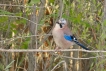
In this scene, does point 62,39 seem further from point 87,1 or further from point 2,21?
point 87,1

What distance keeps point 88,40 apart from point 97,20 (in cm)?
38

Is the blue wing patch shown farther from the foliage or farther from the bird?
the foliage

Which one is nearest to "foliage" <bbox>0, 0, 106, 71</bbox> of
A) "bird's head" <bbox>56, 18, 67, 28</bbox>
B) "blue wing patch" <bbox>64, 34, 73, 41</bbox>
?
"bird's head" <bbox>56, 18, 67, 28</bbox>

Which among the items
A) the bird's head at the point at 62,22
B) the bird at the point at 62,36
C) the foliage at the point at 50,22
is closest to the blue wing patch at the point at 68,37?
the bird at the point at 62,36

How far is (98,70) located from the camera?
4953 millimetres

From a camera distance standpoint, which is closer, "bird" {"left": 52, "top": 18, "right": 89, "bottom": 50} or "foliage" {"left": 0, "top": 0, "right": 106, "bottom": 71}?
"bird" {"left": 52, "top": 18, "right": 89, "bottom": 50}

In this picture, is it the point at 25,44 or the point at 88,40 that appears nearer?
the point at 25,44

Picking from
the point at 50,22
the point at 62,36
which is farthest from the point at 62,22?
the point at 50,22

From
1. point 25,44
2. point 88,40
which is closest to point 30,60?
point 25,44

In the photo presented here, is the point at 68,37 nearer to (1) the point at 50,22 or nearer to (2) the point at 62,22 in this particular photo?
(2) the point at 62,22

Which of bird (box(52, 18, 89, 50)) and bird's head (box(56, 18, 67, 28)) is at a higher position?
bird's head (box(56, 18, 67, 28))

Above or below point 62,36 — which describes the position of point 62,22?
above

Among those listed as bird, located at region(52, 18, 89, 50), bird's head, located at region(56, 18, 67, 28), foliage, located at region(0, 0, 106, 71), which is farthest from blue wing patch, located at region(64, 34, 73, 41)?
foliage, located at region(0, 0, 106, 71)

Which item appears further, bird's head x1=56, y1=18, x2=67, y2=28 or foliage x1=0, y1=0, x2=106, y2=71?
foliage x1=0, y1=0, x2=106, y2=71
